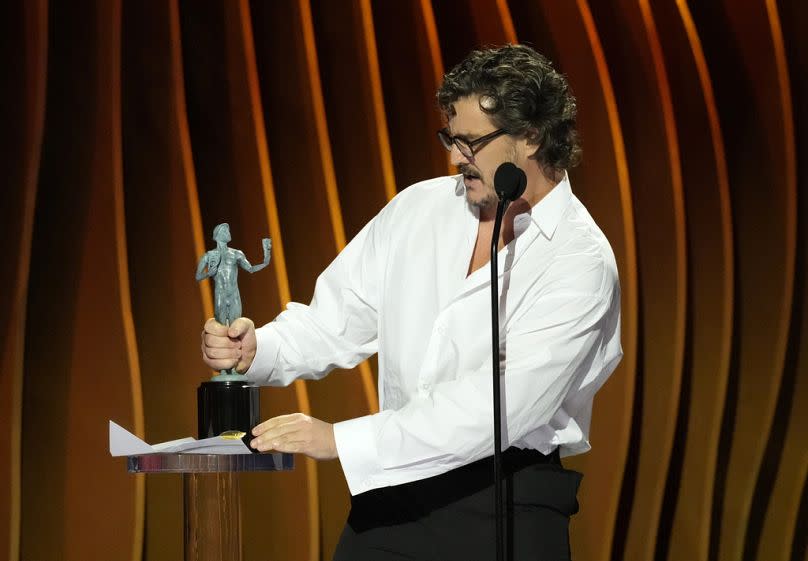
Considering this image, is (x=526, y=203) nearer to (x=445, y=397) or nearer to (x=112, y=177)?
(x=445, y=397)

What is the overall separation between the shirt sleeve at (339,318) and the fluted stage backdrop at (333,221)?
992 millimetres

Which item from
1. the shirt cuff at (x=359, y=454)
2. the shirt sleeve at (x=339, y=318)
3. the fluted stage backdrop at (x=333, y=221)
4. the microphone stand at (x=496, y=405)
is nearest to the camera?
the microphone stand at (x=496, y=405)

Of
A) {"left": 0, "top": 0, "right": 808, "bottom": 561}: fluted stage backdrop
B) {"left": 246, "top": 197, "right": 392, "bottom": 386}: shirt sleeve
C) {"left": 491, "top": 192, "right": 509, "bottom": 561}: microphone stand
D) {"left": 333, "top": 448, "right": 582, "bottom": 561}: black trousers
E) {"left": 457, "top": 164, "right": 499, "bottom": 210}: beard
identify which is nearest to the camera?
{"left": 491, "top": 192, "right": 509, "bottom": 561}: microphone stand

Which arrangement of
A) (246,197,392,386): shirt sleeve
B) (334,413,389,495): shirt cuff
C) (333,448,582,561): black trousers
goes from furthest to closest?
(246,197,392,386): shirt sleeve
(333,448,582,561): black trousers
(334,413,389,495): shirt cuff

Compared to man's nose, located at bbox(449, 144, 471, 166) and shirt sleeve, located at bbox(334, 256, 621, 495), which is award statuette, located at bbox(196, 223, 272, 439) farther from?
man's nose, located at bbox(449, 144, 471, 166)

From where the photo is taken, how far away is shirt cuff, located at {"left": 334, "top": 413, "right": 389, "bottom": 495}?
161cm

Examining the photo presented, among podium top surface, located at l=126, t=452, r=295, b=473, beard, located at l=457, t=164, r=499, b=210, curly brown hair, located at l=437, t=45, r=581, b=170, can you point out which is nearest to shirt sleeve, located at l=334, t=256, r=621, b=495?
podium top surface, located at l=126, t=452, r=295, b=473

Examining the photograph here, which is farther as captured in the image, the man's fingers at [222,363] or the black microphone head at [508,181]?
the man's fingers at [222,363]

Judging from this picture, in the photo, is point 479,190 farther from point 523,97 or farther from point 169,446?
point 169,446

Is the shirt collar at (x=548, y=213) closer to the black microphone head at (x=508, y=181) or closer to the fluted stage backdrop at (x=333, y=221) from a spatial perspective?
the black microphone head at (x=508, y=181)

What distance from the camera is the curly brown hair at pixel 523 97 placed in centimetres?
195

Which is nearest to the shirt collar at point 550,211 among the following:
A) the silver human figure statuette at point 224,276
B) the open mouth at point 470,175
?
the open mouth at point 470,175

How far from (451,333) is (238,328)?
0.40m

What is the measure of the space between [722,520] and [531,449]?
5.89 feet
